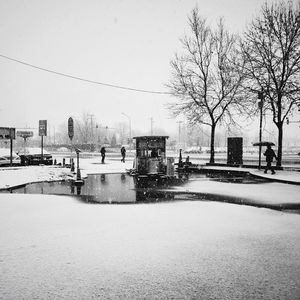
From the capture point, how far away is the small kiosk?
17.6 m

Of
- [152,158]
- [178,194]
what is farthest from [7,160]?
[178,194]

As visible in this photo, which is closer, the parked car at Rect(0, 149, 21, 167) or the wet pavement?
the wet pavement

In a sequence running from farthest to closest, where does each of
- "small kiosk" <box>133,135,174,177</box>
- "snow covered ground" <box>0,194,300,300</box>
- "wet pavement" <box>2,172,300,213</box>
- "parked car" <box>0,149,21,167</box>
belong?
"parked car" <box>0,149,21,167</box>, "small kiosk" <box>133,135,174,177</box>, "wet pavement" <box>2,172,300,213</box>, "snow covered ground" <box>0,194,300,300</box>

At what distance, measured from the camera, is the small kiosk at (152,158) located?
57.7ft

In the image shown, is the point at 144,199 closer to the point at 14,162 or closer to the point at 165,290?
the point at 165,290

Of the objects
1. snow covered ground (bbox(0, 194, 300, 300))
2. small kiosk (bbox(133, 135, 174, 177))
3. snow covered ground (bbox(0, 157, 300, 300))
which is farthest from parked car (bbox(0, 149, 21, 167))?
snow covered ground (bbox(0, 194, 300, 300))

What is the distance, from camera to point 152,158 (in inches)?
693

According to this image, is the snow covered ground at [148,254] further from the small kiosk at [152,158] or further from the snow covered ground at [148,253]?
the small kiosk at [152,158]

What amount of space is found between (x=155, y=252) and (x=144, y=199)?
546 centimetres

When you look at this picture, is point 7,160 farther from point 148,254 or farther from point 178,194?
point 148,254

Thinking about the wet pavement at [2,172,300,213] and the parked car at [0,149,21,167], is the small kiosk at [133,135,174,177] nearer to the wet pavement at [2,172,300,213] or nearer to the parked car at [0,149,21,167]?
the wet pavement at [2,172,300,213]

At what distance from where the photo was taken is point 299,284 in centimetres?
389

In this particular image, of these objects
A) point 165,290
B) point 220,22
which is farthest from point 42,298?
point 220,22

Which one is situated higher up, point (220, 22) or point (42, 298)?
point (220, 22)
